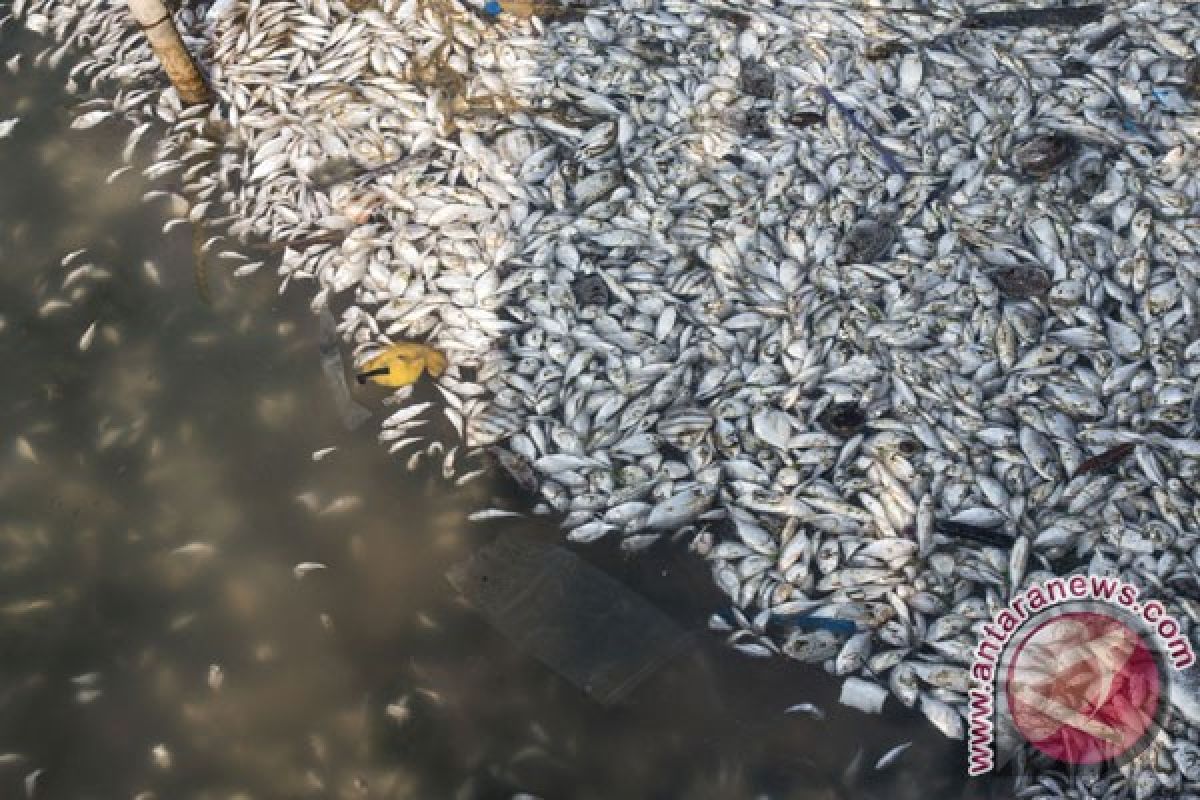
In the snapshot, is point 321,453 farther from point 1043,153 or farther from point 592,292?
point 1043,153

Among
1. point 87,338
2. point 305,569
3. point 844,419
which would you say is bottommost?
point 844,419

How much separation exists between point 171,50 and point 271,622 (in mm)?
3201

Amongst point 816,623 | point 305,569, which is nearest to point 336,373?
point 305,569

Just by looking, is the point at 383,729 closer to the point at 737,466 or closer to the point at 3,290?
the point at 737,466

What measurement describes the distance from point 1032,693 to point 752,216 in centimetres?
238

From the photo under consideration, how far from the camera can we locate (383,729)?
413cm

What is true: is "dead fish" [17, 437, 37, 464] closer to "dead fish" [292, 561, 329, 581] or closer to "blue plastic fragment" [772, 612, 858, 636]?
"dead fish" [292, 561, 329, 581]

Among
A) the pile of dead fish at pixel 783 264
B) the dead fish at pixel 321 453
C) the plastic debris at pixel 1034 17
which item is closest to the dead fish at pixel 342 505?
the dead fish at pixel 321 453

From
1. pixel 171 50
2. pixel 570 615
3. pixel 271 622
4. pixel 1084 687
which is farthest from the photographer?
pixel 171 50

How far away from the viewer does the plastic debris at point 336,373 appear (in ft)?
16.0

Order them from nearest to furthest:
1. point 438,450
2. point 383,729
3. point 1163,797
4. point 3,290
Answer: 1. point 1163,797
2. point 383,729
3. point 438,450
4. point 3,290

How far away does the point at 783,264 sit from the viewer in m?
4.88

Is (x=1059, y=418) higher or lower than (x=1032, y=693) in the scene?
higher

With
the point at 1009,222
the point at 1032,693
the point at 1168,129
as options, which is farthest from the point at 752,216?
the point at 1032,693
